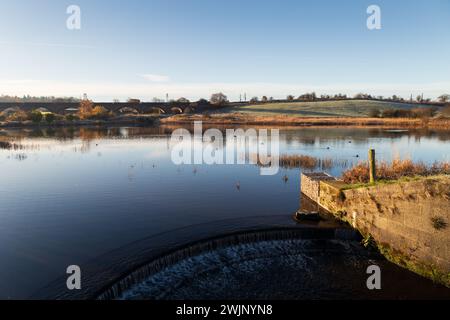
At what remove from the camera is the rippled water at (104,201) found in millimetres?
14399

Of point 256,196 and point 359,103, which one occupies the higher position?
point 359,103

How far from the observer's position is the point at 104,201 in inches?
861

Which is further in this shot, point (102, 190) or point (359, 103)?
point (359, 103)

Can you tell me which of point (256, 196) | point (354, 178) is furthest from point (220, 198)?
point (354, 178)

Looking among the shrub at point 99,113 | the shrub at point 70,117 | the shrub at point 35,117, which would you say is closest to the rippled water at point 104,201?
the shrub at point 35,117

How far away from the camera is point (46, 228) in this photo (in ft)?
56.6

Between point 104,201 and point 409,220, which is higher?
point 409,220

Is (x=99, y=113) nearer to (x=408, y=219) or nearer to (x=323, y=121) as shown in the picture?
(x=323, y=121)

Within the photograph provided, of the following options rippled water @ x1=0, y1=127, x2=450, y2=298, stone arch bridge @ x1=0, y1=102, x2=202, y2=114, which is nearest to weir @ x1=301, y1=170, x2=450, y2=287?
rippled water @ x1=0, y1=127, x2=450, y2=298

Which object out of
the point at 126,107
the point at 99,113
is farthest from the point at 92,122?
the point at 126,107

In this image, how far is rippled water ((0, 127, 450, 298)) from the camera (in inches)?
567

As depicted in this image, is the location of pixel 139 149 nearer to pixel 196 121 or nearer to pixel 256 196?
pixel 256 196

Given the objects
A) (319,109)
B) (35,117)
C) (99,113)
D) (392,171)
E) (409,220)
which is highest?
(319,109)

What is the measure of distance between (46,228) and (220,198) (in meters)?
10.1
